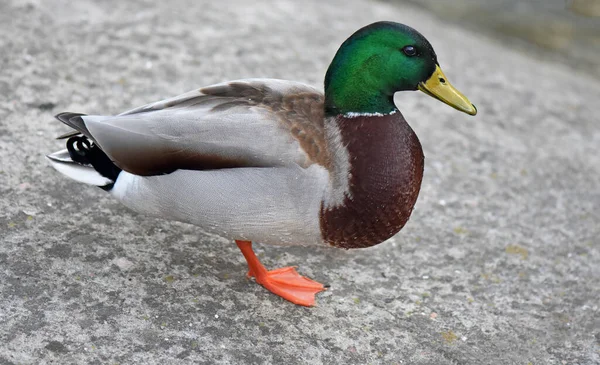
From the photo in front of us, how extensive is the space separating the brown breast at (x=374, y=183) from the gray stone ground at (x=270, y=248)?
39cm

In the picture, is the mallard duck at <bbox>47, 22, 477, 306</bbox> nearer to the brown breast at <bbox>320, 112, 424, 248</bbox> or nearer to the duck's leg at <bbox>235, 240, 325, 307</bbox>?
the brown breast at <bbox>320, 112, 424, 248</bbox>

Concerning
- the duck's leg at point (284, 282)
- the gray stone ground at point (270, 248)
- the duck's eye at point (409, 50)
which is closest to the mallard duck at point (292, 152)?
the duck's eye at point (409, 50)

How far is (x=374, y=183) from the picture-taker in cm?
285

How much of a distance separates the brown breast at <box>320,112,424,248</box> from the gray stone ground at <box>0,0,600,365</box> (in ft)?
1.28

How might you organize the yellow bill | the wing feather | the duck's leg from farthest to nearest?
the duck's leg, the yellow bill, the wing feather

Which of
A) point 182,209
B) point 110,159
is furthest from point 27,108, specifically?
point 182,209

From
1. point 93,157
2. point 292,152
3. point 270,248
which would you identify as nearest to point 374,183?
point 292,152

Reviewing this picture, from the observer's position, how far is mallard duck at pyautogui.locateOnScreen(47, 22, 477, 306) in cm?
281

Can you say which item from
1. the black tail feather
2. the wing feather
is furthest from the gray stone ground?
the wing feather

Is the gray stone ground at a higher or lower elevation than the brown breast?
lower

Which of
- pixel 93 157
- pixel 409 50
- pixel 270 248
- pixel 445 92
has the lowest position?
pixel 270 248

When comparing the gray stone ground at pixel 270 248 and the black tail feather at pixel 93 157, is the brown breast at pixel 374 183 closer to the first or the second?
the gray stone ground at pixel 270 248

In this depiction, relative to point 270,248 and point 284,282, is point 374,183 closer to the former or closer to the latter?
point 284,282

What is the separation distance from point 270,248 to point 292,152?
78cm
